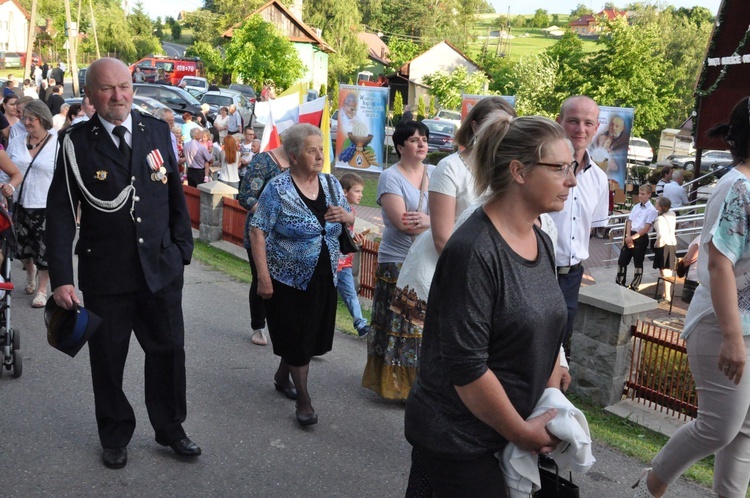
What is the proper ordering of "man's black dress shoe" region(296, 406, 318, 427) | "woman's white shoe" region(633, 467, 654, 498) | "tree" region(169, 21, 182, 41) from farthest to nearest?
"tree" region(169, 21, 182, 41) < "man's black dress shoe" region(296, 406, 318, 427) < "woman's white shoe" region(633, 467, 654, 498)

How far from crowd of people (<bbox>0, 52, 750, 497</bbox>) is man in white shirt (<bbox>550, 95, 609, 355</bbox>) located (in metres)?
0.01

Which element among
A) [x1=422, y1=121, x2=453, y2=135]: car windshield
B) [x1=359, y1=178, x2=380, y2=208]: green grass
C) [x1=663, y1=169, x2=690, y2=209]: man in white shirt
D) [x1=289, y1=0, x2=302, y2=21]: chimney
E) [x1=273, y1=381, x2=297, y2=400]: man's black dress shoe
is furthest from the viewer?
[x1=289, y1=0, x2=302, y2=21]: chimney

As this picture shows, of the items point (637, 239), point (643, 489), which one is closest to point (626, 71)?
point (637, 239)

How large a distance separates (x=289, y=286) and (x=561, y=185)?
2.75m

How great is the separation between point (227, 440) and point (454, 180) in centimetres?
205

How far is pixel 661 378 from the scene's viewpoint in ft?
19.0

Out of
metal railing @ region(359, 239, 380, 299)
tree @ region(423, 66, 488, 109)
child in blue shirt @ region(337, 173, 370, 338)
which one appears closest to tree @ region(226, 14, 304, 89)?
tree @ region(423, 66, 488, 109)

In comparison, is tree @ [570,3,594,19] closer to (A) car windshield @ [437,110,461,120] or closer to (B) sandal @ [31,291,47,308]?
(A) car windshield @ [437,110,461,120]

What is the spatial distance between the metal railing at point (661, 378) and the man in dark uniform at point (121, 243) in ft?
Answer: 10.6

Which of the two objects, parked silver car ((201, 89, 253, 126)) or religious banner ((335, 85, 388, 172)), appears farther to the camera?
parked silver car ((201, 89, 253, 126))

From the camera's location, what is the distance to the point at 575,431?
245cm

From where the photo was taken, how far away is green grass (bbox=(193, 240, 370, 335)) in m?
8.34

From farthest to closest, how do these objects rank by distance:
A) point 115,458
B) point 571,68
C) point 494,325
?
1. point 571,68
2. point 115,458
3. point 494,325

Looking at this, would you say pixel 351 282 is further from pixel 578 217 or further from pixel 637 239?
pixel 637 239
